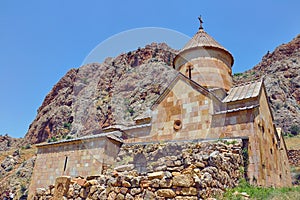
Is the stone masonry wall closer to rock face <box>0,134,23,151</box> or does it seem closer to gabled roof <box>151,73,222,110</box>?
gabled roof <box>151,73,222,110</box>

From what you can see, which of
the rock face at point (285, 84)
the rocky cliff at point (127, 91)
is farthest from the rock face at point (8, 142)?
the rock face at point (285, 84)

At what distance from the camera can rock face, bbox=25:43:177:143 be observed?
1079 inches

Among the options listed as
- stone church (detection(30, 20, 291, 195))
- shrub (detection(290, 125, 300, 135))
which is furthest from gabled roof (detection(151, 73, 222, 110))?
shrub (detection(290, 125, 300, 135))

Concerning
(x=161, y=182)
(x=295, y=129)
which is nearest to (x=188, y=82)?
(x=161, y=182)

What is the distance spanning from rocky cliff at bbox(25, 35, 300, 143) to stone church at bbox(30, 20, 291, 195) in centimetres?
1266

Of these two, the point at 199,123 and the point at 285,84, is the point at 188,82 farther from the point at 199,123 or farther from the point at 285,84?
the point at 285,84

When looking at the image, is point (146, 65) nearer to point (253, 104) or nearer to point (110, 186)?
point (253, 104)

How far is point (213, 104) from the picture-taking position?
6.92 m

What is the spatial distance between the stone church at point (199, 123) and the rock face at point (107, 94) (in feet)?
42.4

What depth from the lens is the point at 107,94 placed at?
100 ft

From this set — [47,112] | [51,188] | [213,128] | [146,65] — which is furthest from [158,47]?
[51,188]

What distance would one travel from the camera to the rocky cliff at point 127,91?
26.4m

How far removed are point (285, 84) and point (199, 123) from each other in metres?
27.8

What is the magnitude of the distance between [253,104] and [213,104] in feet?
3.67
